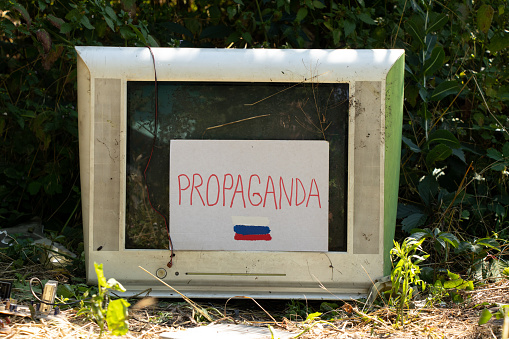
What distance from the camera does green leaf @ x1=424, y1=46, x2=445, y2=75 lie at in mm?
2303

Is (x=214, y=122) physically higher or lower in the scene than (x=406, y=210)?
higher

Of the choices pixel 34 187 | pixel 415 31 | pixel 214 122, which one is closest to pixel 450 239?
pixel 214 122

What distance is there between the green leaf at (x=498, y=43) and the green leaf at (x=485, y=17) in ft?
0.26

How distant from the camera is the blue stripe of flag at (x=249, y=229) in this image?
176cm

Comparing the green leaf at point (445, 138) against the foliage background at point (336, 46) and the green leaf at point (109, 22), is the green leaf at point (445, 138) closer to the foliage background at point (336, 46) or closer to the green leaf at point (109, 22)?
the foliage background at point (336, 46)

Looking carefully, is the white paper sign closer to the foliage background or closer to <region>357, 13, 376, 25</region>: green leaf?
the foliage background

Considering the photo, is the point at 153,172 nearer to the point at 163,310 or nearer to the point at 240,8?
the point at 163,310

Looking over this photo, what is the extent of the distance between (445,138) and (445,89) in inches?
9.5

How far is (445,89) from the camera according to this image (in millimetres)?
2367

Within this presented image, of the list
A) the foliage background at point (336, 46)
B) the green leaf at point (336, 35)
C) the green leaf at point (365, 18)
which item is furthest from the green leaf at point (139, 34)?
the green leaf at point (365, 18)

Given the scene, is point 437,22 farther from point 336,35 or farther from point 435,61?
point 336,35

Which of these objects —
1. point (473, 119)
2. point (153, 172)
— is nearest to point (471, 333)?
point (153, 172)

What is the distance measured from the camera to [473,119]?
8.68 ft

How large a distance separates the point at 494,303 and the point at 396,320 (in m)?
0.37
